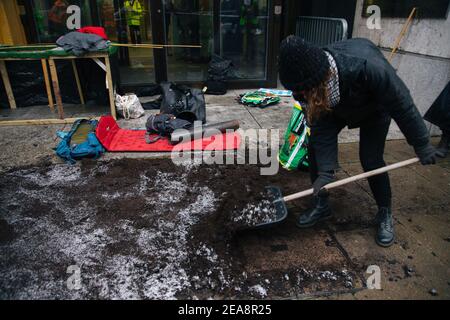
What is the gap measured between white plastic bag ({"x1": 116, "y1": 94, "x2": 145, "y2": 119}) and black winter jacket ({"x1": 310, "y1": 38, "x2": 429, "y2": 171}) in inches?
138

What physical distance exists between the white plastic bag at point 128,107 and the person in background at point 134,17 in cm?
170

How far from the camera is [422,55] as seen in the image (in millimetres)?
4613

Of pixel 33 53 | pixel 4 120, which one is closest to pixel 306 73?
pixel 33 53

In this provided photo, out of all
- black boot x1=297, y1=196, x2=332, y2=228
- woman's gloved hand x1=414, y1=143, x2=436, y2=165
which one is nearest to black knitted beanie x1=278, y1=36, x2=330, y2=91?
woman's gloved hand x1=414, y1=143, x2=436, y2=165

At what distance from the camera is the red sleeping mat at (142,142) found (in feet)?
14.0

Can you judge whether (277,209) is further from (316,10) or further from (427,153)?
(316,10)

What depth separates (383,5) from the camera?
5.23 metres

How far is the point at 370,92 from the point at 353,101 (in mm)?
114

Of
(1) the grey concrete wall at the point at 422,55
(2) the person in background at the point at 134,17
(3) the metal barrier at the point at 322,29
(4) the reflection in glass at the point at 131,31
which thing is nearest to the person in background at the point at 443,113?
(1) the grey concrete wall at the point at 422,55

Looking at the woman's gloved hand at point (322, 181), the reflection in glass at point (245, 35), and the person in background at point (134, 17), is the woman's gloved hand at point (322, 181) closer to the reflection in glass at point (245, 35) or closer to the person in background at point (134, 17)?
the reflection in glass at point (245, 35)

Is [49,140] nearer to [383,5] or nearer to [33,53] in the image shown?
[33,53]

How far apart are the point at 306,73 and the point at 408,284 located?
155cm

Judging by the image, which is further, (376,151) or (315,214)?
(315,214)

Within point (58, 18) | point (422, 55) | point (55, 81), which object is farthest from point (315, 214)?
point (58, 18)
